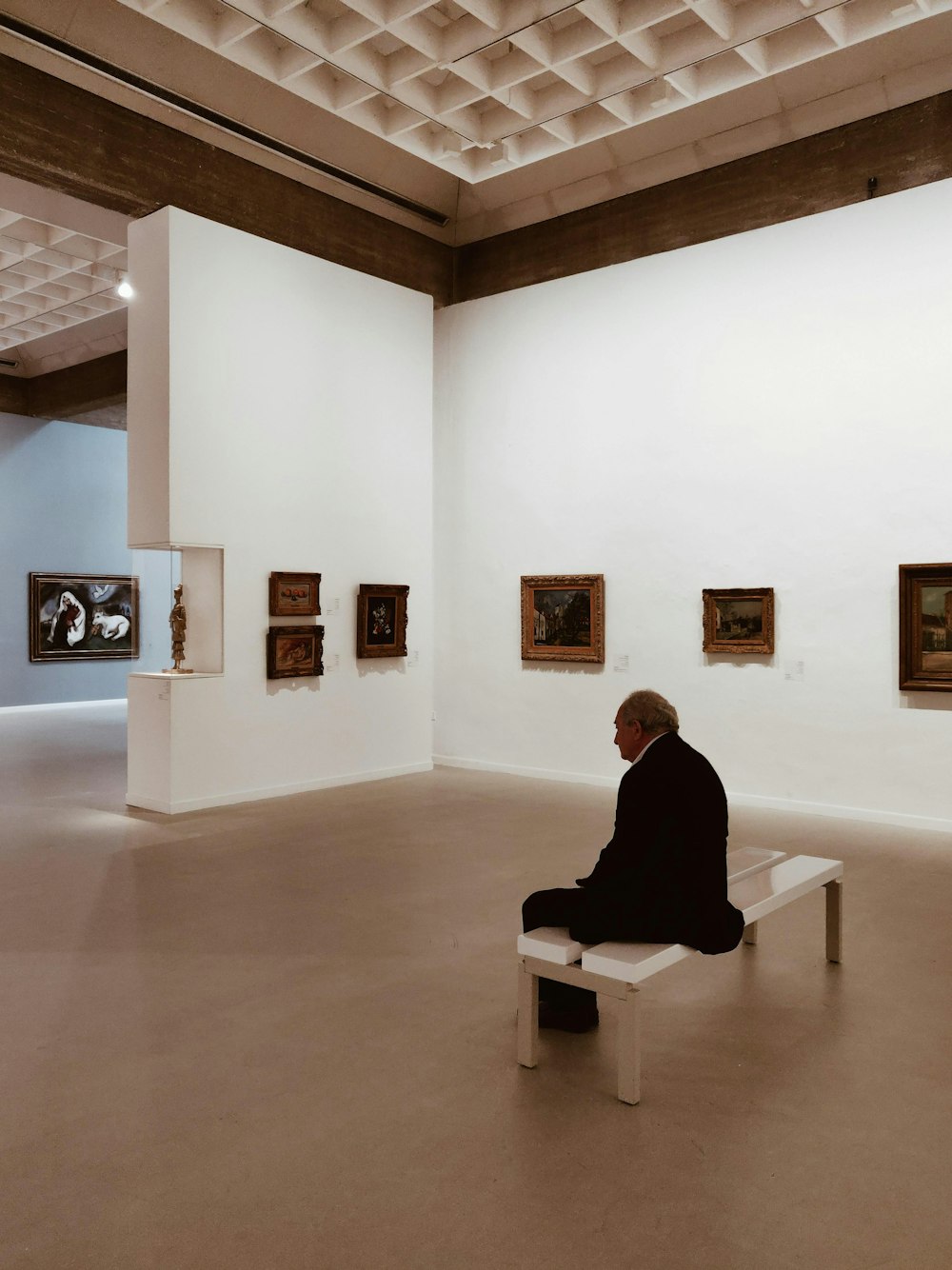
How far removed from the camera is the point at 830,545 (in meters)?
10.7

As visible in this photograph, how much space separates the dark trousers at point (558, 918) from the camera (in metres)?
4.71

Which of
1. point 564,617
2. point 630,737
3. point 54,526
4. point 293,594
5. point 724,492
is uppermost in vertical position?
point 54,526

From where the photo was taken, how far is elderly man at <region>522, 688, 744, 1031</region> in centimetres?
452

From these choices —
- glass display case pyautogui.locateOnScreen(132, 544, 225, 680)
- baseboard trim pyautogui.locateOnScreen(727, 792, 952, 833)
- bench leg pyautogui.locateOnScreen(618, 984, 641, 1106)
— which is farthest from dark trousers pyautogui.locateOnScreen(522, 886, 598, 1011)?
glass display case pyautogui.locateOnScreen(132, 544, 225, 680)

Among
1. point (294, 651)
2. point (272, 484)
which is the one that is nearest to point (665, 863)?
point (294, 651)

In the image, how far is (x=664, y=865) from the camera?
4512 millimetres

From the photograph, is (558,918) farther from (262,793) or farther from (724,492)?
(724,492)

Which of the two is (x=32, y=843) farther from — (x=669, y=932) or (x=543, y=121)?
(x=543, y=121)

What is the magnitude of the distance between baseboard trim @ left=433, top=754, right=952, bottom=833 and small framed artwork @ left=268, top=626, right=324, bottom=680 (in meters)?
3.03

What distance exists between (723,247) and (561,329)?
7.77ft

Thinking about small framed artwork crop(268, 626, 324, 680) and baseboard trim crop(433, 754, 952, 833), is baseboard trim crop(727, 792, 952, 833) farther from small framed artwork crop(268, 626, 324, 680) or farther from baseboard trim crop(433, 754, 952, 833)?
small framed artwork crop(268, 626, 324, 680)

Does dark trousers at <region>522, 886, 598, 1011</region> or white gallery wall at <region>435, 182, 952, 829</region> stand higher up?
white gallery wall at <region>435, 182, 952, 829</region>

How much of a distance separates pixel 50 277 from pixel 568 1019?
49.5 ft

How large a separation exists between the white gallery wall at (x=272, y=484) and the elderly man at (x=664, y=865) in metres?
7.19
